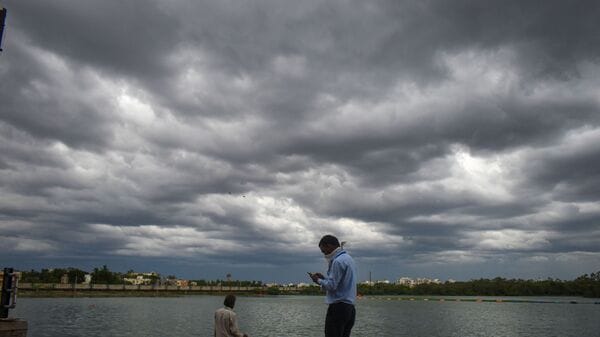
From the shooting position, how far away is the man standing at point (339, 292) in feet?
31.9

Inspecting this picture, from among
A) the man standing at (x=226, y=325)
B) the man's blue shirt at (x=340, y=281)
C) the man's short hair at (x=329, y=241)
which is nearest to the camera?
the man's blue shirt at (x=340, y=281)

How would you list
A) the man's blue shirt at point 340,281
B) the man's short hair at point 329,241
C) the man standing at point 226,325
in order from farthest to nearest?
the man standing at point 226,325, the man's short hair at point 329,241, the man's blue shirt at point 340,281

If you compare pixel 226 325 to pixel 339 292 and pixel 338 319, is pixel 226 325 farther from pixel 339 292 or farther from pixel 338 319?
pixel 339 292

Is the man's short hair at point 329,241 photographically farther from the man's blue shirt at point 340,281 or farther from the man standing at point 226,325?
the man standing at point 226,325

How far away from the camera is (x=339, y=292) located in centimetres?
982

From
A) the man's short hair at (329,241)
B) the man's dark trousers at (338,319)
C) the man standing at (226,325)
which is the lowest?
the man standing at (226,325)

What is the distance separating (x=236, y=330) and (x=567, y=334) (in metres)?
76.3

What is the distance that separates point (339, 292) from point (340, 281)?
23 cm

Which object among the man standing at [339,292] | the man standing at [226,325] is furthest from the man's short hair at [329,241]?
the man standing at [226,325]

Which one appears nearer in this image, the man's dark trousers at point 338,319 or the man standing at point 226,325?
the man's dark trousers at point 338,319

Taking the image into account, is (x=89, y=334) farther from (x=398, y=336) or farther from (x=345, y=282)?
(x=345, y=282)

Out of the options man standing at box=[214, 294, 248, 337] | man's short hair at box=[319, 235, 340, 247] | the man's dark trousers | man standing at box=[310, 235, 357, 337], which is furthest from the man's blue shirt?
man standing at box=[214, 294, 248, 337]

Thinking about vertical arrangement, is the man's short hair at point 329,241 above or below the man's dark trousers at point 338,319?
above

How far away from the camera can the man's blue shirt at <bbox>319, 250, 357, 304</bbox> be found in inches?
381
